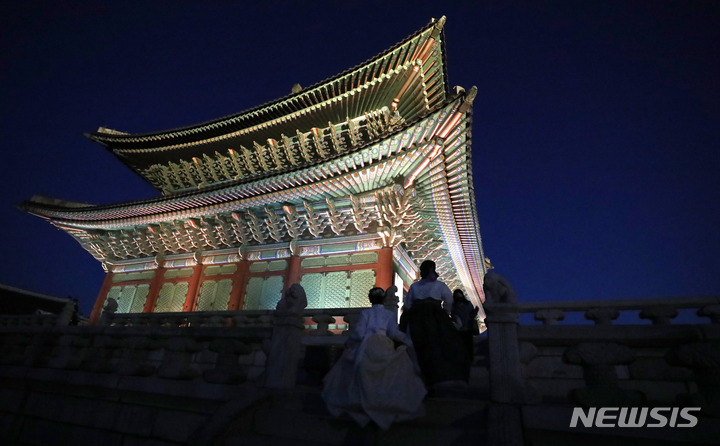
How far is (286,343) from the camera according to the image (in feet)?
15.1

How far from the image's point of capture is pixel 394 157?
29.8 ft

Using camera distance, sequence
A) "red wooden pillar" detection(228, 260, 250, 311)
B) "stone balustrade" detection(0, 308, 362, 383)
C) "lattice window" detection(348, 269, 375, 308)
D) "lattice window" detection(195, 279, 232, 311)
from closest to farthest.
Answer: "stone balustrade" detection(0, 308, 362, 383) → "lattice window" detection(348, 269, 375, 308) → "red wooden pillar" detection(228, 260, 250, 311) → "lattice window" detection(195, 279, 232, 311)

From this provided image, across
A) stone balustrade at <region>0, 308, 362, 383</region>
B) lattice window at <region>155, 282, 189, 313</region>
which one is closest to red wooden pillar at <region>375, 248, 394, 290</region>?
stone balustrade at <region>0, 308, 362, 383</region>

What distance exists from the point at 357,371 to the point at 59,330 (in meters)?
6.91

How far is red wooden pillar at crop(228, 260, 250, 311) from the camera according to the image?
470 inches

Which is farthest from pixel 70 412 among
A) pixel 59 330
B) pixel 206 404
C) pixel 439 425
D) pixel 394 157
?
pixel 394 157

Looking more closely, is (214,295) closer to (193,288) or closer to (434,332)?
(193,288)

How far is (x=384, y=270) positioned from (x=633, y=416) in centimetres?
734

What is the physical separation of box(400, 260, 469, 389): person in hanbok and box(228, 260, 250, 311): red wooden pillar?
9197mm

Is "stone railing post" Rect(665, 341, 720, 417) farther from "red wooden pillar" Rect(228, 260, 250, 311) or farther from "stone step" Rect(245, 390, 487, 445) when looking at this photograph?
"red wooden pillar" Rect(228, 260, 250, 311)

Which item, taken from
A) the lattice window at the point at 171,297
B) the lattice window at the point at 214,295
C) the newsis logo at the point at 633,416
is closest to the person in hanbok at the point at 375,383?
the newsis logo at the point at 633,416

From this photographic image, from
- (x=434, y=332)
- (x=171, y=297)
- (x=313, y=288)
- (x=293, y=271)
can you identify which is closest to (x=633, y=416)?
(x=434, y=332)

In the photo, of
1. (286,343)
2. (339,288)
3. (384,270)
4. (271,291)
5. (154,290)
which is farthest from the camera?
(154,290)

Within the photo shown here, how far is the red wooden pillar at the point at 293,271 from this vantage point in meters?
11.2
